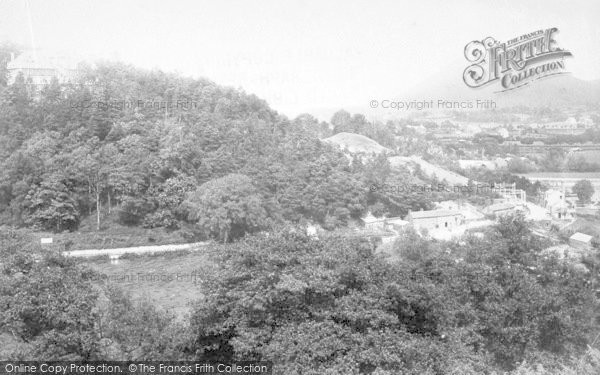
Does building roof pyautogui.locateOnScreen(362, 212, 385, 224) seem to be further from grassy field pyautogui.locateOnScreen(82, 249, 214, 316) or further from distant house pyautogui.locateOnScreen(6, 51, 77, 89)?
distant house pyautogui.locateOnScreen(6, 51, 77, 89)

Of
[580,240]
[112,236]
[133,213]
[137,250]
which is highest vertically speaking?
[133,213]

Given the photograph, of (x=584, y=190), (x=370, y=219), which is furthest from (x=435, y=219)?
(x=584, y=190)

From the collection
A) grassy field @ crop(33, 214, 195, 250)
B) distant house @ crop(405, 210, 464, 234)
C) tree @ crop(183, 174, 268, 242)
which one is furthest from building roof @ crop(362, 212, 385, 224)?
grassy field @ crop(33, 214, 195, 250)

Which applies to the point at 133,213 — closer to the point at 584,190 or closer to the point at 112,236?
the point at 112,236

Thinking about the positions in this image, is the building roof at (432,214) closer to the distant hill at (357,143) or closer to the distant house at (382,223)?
the distant house at (382,223)

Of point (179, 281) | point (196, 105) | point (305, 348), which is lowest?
point (179, 281)

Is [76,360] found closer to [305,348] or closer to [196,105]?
[305,348]

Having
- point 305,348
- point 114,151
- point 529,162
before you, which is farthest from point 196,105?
point 305,348
